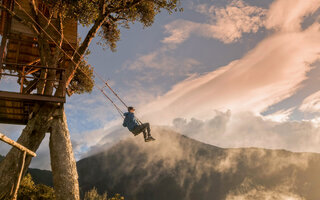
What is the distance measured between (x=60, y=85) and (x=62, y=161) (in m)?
3.25

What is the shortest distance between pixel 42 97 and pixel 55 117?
3.10ft

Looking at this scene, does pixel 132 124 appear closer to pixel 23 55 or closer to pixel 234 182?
pixel 23 55

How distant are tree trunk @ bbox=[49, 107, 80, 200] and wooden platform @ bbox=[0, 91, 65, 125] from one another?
852 millimetres

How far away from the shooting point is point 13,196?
524cm

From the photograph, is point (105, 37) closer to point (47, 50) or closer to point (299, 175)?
point (47, 50)

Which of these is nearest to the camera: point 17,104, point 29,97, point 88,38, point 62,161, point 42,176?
point 62,161

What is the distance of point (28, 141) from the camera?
32.0 ft

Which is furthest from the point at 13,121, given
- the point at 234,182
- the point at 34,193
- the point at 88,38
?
the point at 234,182

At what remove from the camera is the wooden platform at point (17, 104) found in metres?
9.88

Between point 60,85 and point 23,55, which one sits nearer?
point 60,85

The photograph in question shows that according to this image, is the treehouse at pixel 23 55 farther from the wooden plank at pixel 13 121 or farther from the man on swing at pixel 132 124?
the man on swing at pixel 132 124

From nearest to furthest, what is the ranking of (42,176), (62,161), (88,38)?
(62,161) → (88,38) → (42,176)

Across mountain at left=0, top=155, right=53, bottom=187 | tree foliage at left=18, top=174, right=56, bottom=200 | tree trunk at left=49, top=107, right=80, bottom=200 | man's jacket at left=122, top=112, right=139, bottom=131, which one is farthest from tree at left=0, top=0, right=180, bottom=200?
mountain at left=0, top=155, right=53, bottom=187

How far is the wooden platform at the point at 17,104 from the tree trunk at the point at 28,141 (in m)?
0.41
